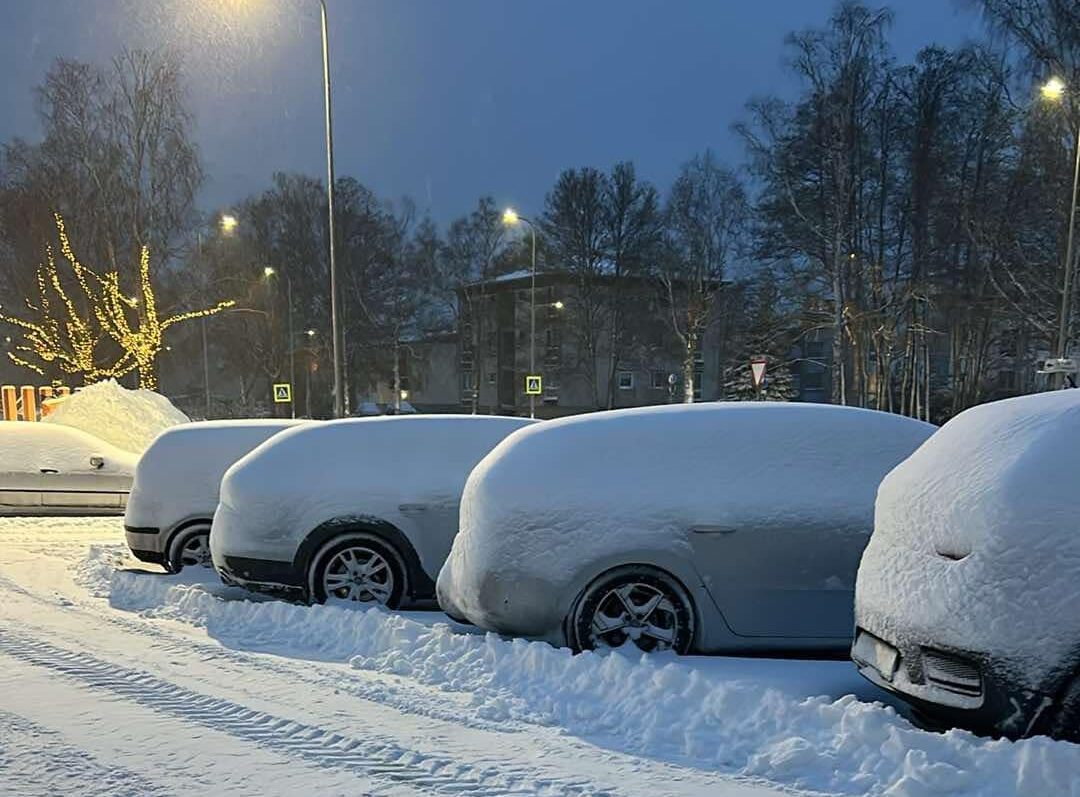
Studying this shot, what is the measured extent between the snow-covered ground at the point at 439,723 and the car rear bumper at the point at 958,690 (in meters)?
0.12

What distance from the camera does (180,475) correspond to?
308 inches

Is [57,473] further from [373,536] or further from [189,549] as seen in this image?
[373,536]

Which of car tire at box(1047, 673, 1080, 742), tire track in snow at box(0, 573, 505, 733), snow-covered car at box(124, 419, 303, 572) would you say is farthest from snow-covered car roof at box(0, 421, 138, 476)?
car tire at box(1047, 673, 1080, 742)

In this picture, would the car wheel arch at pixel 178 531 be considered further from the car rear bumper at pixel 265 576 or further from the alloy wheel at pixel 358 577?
the alloy wheel at pixel 358 577

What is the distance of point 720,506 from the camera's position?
482cm

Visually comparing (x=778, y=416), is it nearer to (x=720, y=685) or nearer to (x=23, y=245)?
(x=720, y=685)

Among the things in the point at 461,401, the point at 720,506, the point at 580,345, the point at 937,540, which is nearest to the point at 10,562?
the point at 720,506

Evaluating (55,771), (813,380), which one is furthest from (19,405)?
(813,380)

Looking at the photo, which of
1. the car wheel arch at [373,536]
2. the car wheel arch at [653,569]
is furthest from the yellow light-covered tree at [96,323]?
the car wheel arch at [653,569]

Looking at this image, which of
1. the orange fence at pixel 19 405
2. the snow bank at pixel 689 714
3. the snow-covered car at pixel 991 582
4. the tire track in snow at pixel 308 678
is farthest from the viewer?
the orange fence at pixel 19 405

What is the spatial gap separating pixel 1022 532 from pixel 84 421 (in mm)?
18542

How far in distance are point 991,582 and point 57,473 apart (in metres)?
11.9

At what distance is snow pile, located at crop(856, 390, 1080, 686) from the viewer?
3211 mm

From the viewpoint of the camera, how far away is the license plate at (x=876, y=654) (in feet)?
12.1
